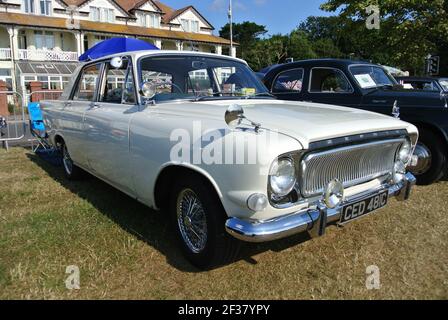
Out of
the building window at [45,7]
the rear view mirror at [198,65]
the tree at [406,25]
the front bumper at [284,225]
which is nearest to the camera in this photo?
the front bumper at [284,225]

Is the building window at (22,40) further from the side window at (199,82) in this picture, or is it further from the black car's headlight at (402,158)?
the black car's headlight at (402,158)

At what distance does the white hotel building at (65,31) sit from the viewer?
2903 centimetres

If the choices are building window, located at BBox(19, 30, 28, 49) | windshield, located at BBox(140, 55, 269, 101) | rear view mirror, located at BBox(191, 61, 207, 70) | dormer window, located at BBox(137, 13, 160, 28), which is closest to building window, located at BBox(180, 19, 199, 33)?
dormer window, located at BBox(137, 13, 160, 28)

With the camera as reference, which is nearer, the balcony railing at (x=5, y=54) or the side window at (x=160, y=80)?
the side window at (x=160, y=80)

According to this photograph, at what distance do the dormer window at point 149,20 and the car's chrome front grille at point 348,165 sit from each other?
122 ft

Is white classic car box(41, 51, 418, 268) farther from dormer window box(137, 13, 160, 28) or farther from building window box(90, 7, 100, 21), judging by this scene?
dormer window box(137, 13, 160, 28)

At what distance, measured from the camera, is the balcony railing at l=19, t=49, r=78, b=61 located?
29.8m

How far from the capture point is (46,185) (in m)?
5.43

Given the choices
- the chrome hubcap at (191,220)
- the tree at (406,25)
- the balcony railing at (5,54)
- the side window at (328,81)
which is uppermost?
the balcony railing at (5,54)

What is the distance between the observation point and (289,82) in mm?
6883

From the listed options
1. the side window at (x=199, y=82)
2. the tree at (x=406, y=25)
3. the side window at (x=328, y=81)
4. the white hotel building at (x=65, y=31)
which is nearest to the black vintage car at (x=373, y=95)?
the side window at (x=328, y=81)
